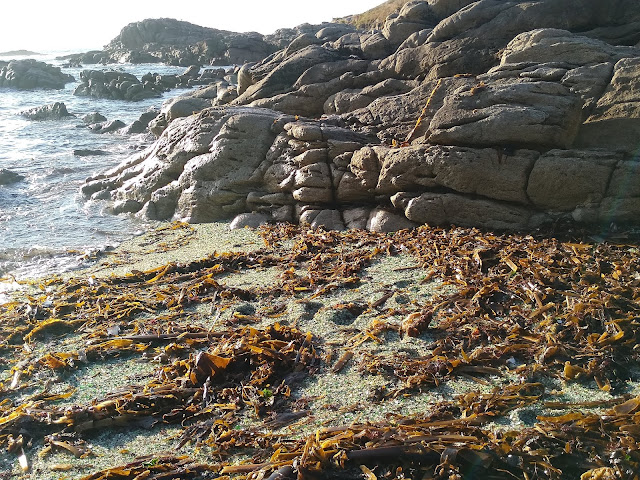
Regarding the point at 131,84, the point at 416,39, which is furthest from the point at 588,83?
the point at 131,84

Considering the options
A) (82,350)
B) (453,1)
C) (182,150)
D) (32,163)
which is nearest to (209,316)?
(82,350)

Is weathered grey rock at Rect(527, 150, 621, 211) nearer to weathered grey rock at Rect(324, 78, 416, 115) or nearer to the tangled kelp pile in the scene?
the tangled kelp pile

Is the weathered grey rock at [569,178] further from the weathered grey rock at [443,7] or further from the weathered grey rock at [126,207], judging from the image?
the weathered grey rock at [126,207]

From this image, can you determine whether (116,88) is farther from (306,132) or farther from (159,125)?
(306,132)

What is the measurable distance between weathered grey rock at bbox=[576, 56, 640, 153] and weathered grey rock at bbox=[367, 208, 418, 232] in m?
2.75

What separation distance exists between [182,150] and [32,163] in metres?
8.30

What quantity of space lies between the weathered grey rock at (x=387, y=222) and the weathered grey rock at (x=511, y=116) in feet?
4.28

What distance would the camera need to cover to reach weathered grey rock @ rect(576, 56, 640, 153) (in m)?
7.41

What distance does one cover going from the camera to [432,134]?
799 cm

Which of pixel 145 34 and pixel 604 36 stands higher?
pixel 145 34

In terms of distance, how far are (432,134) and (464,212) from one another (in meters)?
1.33

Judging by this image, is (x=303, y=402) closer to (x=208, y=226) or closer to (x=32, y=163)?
(x=208, y=226)

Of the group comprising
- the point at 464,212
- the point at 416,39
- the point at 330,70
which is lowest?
the point at 464,212

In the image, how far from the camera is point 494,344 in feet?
15.5
